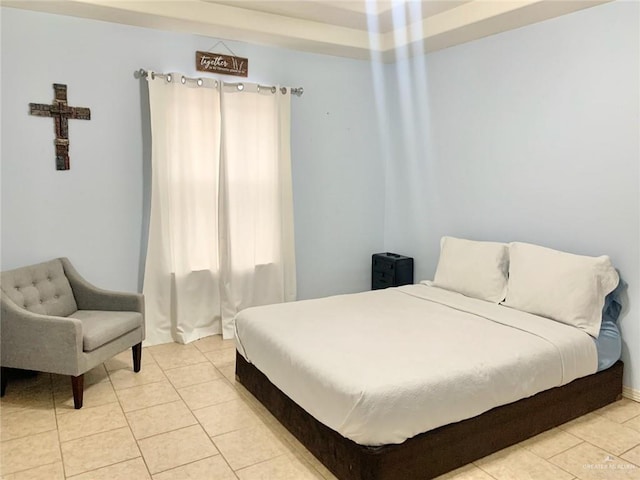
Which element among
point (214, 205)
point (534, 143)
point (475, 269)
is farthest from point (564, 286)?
point (214, 205)

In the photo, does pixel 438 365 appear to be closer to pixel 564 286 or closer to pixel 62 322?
pixel 564 286

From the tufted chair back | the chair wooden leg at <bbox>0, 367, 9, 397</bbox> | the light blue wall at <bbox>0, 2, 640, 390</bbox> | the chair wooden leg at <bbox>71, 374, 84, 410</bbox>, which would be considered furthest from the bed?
the chair wooden leg at <bbox>0, 367, 9, 397</bbox>

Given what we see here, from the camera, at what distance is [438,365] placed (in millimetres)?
2369

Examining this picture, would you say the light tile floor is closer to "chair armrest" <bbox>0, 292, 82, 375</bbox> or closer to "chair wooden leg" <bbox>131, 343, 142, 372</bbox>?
"chair wooden leg" <bbox>131, 343, 142, 372</bbox>

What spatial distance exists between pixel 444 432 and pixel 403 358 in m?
0.38

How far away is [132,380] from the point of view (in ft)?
10.8

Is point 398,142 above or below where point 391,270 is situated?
above

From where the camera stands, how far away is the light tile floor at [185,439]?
7.63 feet

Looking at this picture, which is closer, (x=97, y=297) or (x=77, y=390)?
(x=77, y=390)

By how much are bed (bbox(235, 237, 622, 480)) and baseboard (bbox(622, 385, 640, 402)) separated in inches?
3.9

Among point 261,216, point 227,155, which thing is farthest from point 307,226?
point 227,155

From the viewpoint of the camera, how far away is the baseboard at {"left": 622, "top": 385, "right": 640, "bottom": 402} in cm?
306

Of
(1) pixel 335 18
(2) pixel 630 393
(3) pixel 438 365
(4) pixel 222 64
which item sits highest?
(1) pixel 335 18

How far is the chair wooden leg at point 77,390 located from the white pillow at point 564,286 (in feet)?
8.95
